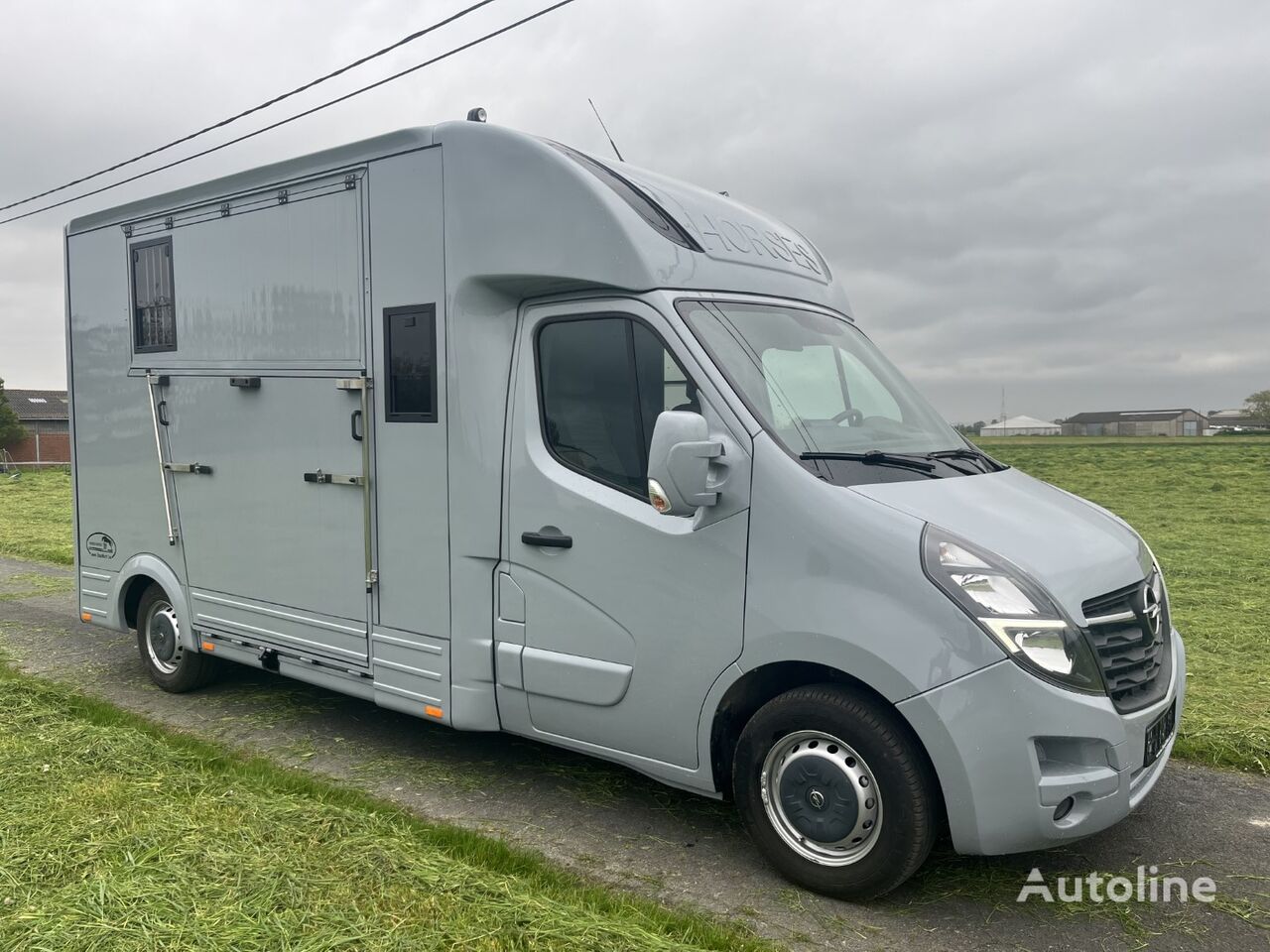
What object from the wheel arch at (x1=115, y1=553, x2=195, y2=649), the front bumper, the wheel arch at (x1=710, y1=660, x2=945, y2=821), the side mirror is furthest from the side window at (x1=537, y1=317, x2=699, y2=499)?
the wheel arch at (x1=115, y1=553, x2=195, y2=649)

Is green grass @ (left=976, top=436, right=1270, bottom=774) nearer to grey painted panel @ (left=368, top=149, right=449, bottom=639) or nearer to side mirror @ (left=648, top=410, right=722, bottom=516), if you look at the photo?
side mirror @ (left=648, top=410, right=722, bottom=516)

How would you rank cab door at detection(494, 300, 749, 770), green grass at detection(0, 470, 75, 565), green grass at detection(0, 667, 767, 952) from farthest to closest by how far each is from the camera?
1. green grass at detection(0, 470, 75, 565)
2. cab door at detection(494, 300, 749, 770)
3. green grass at detection(0, 667, 767, 952)

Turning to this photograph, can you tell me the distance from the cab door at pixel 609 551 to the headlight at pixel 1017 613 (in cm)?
86

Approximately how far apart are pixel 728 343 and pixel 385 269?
2037 mm

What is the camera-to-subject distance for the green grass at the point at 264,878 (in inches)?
140

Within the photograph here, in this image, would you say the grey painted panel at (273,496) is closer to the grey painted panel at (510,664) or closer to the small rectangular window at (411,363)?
the small rectangular window at (411,363)

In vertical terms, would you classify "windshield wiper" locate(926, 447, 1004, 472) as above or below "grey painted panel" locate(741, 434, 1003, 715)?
above

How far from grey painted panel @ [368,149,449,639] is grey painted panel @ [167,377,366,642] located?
0.76ft

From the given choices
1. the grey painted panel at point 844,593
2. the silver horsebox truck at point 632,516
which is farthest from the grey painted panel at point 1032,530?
the grey painted panel at point 844,593

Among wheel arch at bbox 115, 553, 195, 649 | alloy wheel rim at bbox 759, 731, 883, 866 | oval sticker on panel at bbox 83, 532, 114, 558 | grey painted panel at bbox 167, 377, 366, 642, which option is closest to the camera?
alloy wheel rim at bbox 759, 731, 883, 866

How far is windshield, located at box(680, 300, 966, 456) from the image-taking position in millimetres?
4344

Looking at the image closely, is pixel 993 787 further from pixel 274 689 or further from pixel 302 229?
pixel 274 689

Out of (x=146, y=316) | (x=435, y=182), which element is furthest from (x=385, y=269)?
(x=146, y=316)

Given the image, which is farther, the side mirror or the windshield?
the windshield
